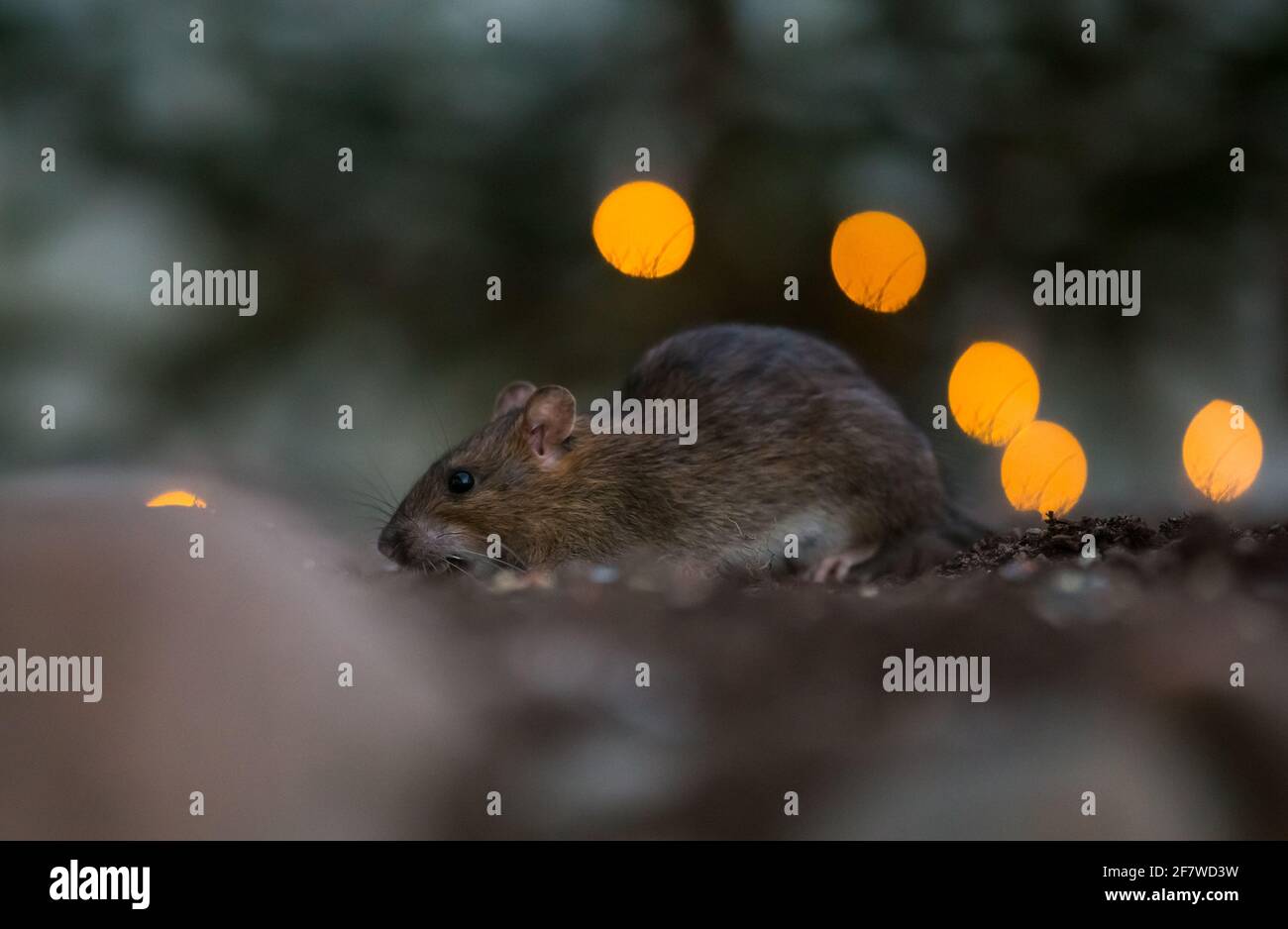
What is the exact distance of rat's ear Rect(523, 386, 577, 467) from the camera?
2453mm

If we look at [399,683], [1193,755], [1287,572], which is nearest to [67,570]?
[399,683]

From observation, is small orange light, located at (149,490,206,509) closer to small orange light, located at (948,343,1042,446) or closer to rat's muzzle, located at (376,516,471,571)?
rat's muzzle, located at (376,516,471,571)

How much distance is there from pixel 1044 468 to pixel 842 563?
525mm

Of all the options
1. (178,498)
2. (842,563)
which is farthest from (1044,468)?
(178,498)

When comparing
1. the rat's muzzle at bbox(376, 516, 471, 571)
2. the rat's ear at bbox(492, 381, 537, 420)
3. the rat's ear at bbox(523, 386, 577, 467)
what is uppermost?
the rat's ear at bbox(492, 381, 537, 420)

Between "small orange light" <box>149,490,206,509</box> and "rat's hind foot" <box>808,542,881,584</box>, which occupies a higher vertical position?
"small orange light" <box>149,490,206,509</box>

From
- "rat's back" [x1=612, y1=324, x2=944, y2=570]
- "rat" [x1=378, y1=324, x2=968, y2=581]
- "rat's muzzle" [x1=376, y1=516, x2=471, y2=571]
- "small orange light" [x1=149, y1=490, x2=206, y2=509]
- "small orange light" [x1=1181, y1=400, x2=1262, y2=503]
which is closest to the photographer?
"small orange light" [x1=149, y1=490, x2=206, y2=509]

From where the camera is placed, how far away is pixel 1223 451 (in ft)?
7.31

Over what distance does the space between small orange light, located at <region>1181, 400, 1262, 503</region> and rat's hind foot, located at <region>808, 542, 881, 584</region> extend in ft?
2.40

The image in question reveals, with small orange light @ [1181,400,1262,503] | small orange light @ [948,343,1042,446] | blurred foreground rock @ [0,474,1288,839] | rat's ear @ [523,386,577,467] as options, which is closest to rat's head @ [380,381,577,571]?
rat's ear @ [523,386,577,467]

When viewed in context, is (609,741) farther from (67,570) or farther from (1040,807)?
(67,570)

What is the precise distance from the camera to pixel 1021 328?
2.96 meters

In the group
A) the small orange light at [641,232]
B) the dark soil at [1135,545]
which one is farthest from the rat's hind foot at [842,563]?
the small orange light at [641,232]

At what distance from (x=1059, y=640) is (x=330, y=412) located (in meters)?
1.96
